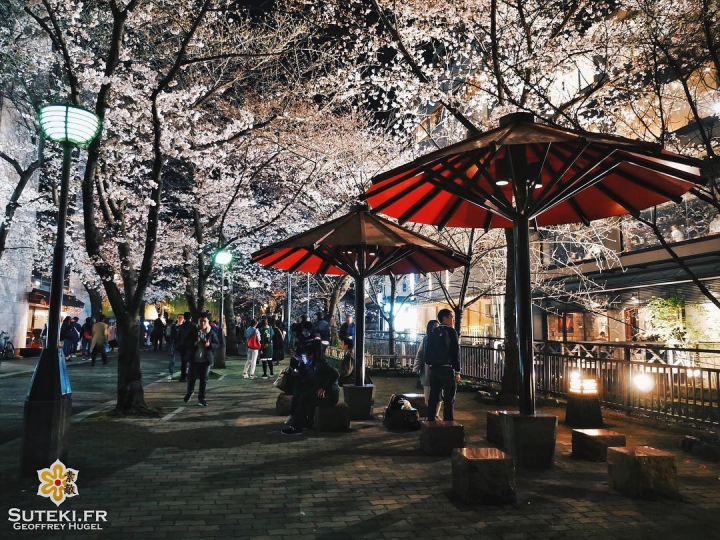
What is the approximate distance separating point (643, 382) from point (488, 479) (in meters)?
6.49

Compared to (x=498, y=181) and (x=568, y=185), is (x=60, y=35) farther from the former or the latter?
(x=568, y=185)

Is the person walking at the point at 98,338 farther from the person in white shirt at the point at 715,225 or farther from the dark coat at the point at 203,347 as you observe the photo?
the person in white shirt at the point at 715,225

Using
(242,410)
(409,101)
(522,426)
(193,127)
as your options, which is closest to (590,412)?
(522,426)

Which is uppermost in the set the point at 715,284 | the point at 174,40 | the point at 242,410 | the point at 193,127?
the point at 174,40

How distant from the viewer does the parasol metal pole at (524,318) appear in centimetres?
673

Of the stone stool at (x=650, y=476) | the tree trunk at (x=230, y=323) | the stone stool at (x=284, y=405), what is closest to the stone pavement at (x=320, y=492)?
the stone stool at (x=650, y=476)

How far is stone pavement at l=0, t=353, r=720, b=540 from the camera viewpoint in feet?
15.2

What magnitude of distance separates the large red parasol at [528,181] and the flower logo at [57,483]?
16.1 ft

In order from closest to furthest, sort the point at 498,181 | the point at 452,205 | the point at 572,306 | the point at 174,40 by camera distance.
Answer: the point at 498,181 → the point at 452,205 → the point at 174,40 → the point at 572,306

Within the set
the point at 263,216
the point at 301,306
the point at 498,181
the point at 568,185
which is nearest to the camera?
the point at 568,185

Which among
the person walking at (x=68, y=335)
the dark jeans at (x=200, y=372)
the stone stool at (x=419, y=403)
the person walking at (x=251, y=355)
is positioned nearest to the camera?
the stone stool at (x=419, y=403)

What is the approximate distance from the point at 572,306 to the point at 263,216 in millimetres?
15952

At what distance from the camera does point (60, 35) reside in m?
9.51

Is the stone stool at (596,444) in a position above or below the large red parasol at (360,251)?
below
